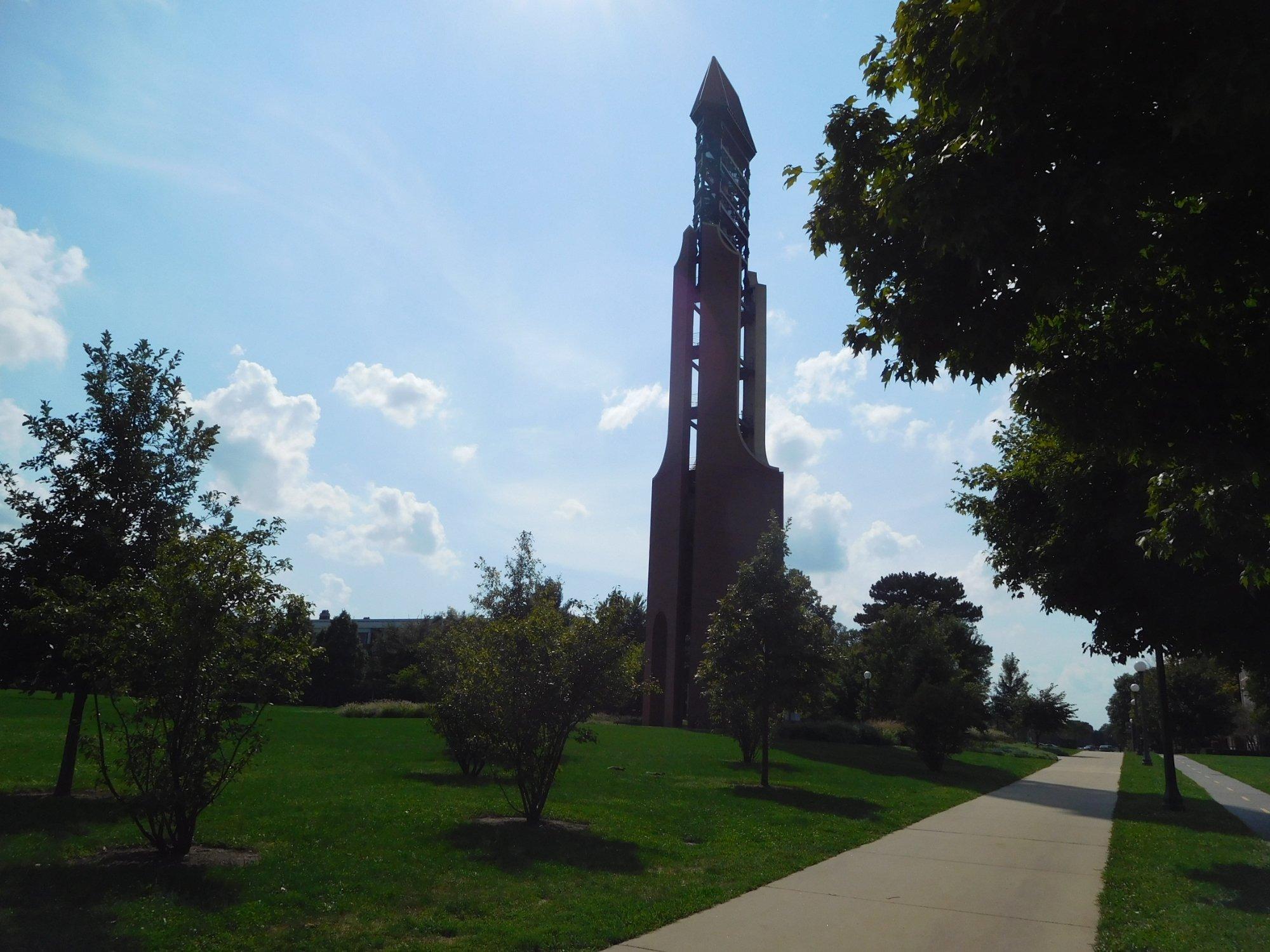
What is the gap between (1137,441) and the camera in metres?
6.16

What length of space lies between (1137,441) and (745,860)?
20.6 feet

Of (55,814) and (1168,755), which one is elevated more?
(1168,755)

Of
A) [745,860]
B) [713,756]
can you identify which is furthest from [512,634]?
[713,756]

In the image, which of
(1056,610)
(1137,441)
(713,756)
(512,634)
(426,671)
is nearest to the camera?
(1137,441)

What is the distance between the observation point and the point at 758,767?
23.9 m

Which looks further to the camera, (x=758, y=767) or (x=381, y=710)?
(x=381, y=710)

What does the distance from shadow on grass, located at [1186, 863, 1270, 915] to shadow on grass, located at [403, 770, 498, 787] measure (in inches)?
413

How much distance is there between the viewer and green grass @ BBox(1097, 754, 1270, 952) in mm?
7211

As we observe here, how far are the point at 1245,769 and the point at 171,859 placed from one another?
4578 cm

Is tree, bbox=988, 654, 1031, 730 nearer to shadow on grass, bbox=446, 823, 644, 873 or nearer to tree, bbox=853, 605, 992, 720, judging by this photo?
tree, bbox=853, 605, 992, 720

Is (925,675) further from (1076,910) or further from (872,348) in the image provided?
(872,348)

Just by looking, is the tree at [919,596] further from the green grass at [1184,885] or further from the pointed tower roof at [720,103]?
the green grass at [1184,885]

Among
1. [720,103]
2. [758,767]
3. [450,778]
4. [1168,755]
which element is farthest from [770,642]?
[720,103]

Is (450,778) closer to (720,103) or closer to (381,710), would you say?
(381,710)
